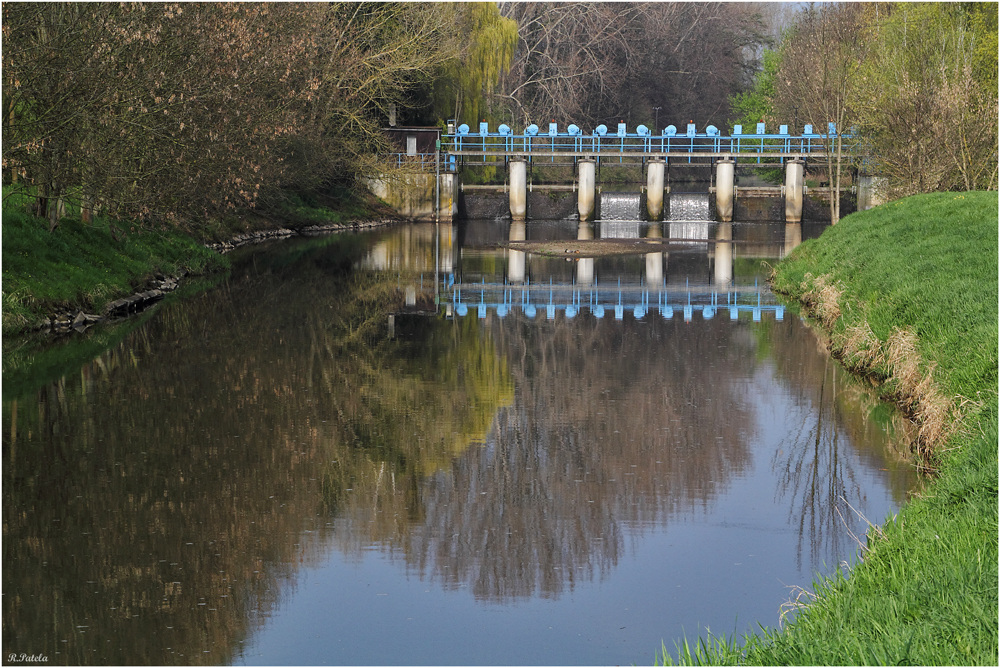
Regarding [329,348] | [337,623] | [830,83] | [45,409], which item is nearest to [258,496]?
[337,623]

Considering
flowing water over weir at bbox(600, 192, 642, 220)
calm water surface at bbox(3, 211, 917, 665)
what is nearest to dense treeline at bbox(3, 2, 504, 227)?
calm water surface at bbox(3, 211, 917, 665)

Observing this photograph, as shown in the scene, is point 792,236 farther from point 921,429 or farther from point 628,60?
point 921,429

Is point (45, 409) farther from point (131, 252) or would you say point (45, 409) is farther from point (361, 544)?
point (131, 252)

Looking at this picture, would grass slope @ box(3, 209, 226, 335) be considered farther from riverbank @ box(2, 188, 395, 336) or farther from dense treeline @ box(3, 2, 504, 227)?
dense treeline @ box(3, 2, 504, 227)

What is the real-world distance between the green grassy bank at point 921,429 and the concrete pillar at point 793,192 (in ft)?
108

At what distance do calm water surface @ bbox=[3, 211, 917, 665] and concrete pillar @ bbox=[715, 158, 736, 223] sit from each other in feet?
126

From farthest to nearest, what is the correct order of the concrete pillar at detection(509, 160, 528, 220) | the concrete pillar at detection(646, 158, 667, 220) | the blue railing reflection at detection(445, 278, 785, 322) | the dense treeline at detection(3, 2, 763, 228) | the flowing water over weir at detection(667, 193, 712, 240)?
the flowing water over weir at detection(667, 193, 712, 240) → the concrete pillar at detection(646, 158, 667, 220) → the concrete pillar at detection(509, 160, 528, 220) → the blue railing reflection at detection(445, 278, 785, 322) → the dense treeline at detection(3, 2, 763, 228)

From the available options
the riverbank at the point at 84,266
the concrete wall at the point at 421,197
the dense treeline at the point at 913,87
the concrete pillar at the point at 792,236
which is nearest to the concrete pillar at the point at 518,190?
the concrete wall at the point at 421,197

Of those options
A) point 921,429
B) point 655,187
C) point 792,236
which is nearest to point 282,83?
point 792,236

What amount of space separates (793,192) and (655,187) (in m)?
6.69

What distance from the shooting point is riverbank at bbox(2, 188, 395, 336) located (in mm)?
A: 19469

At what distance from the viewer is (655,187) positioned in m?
59.3

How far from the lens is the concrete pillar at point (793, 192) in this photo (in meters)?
58.4

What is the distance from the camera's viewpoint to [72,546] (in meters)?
9.14
